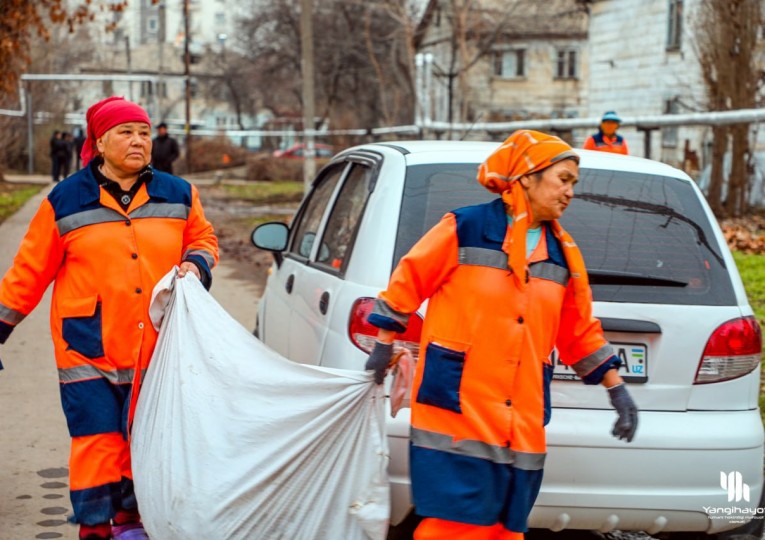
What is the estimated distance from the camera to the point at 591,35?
3847cm

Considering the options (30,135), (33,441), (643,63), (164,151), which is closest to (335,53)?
(30,135)

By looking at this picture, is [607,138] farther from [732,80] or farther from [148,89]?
[148,89]

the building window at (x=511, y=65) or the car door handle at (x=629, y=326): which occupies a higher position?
the building window at (x=511, y=65)

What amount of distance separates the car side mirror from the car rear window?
164 cm

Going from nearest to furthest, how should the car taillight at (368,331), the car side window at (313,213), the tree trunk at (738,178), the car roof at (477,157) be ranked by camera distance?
the car taillight at (368,331) → the car roof at (477,157) → the car side window at (313,213) → the tree trunk at (738,178)

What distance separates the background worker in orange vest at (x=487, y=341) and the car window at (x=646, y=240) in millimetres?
789

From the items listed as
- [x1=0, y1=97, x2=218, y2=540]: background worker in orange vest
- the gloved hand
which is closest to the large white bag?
[x1=0, y1=97, x2=218, y2=540]: background worker in orange vest

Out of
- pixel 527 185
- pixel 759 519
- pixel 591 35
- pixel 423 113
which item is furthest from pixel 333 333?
pixel 591 35

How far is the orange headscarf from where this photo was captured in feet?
11.7

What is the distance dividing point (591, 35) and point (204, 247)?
35.5 meters

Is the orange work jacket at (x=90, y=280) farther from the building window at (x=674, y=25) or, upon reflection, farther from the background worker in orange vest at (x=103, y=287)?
the building window at (x=674, y=25)

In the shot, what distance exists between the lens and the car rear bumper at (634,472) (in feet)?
13.7

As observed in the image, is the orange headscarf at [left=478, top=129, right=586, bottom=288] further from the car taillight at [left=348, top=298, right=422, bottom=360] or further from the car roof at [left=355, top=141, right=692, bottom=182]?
the car roof at [left=355, top=141, right=692, bottom=182]

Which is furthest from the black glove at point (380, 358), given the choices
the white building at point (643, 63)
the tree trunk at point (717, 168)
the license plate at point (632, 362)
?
the white building at point (643, 63)
